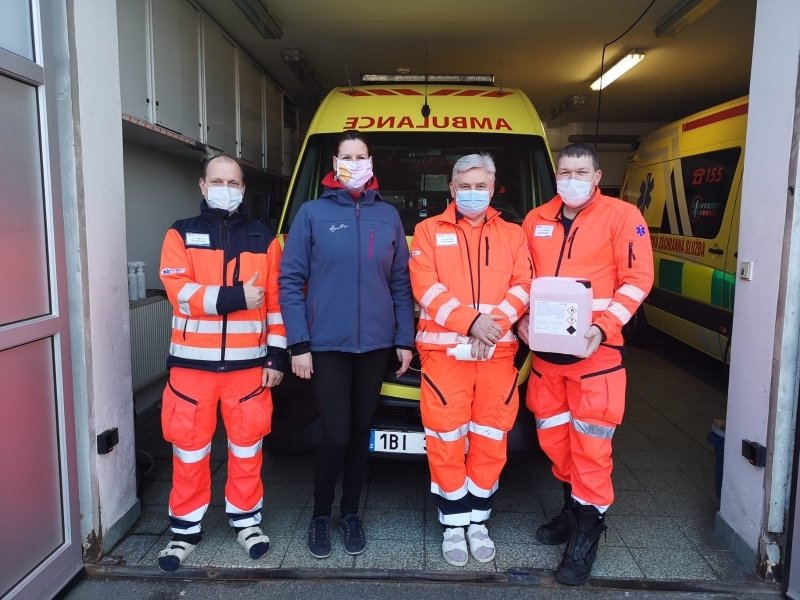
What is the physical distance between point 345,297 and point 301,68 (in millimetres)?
5116

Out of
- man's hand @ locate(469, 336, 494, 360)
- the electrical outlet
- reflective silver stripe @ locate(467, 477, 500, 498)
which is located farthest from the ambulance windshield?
reflective silver stripe @ locate(467, 477, 500, 498)

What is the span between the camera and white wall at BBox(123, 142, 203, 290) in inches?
185

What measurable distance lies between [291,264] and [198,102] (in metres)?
3.09

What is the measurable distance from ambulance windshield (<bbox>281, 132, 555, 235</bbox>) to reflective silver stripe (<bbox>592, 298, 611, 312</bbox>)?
1.39 meters

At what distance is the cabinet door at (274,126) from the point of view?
745cm

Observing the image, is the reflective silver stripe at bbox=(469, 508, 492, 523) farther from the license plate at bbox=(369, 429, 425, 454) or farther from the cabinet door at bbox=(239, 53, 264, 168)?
the cabinet door at bbox=(239, 53, 264, 168)

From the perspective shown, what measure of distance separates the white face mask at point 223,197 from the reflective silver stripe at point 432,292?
0.92 m

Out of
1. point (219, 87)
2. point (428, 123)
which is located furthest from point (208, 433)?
point (219, 87)

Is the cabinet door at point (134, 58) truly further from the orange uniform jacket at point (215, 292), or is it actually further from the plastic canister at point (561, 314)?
the plastic canister at point (561, 314)

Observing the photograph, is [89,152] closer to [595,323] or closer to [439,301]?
[439,301]

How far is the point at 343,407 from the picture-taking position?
271cm

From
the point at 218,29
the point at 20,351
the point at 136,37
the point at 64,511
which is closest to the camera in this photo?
the point at 20,351

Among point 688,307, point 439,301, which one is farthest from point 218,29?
point 688,307

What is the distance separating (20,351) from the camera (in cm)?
224
